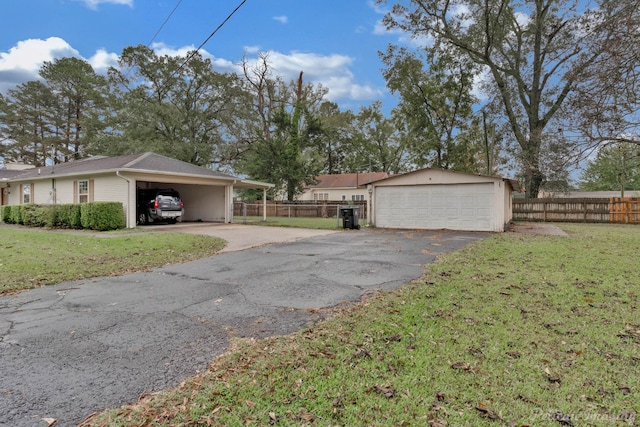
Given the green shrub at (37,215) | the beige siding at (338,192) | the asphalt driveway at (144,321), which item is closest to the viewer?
the asphalt driveway at (144,321)

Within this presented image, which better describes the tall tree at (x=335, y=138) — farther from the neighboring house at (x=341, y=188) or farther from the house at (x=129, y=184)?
the house at (x=129, y=184)

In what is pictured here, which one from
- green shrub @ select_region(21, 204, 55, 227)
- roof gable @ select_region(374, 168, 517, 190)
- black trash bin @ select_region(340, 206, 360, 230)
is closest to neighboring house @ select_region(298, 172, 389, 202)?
roof gable @ select_region(374, 168, 517, 190)

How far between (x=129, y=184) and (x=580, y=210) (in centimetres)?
2442

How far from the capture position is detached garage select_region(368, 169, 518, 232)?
13281mm

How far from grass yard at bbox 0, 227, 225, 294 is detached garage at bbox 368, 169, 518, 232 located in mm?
8226

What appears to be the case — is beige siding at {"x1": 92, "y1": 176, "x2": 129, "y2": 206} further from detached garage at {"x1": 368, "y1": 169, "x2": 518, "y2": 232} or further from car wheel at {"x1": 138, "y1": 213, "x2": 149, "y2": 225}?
detached garage at {"x1": 368, "y1": 169, "x2": 518, "y2": 232}

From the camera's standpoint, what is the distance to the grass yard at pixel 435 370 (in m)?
1.94

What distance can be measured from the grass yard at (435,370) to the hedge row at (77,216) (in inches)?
475

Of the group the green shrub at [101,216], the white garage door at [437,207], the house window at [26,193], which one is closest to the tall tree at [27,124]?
the house window at [26,193]

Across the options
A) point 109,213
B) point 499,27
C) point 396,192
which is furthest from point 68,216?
point 499,27

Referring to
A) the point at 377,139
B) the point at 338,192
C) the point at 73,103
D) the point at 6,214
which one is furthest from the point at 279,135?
the point at 73,103

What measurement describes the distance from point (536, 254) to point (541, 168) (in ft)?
6.70

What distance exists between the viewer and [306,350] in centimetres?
277

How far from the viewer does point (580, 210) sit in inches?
790
